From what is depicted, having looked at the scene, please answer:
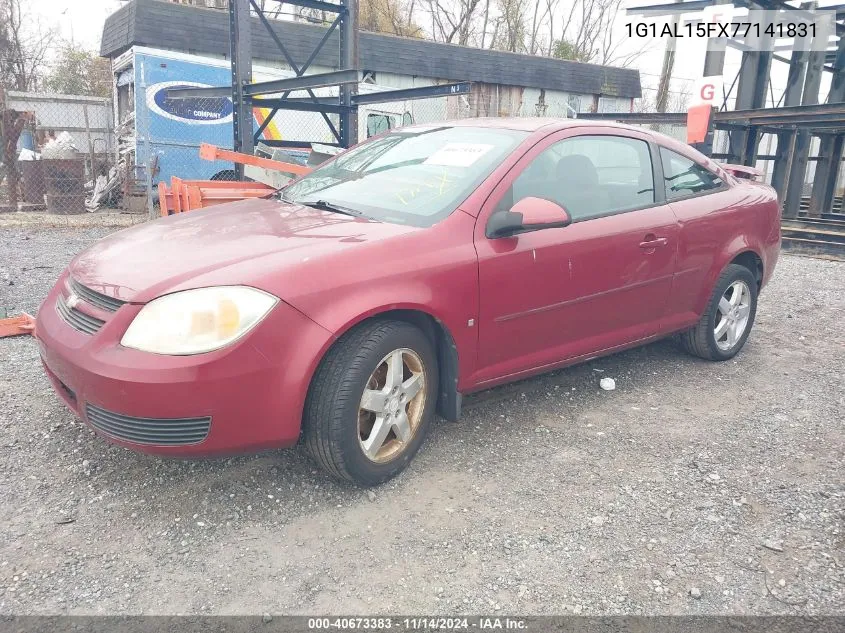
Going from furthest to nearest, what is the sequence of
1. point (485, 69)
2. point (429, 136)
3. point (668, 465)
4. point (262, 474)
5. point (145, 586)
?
1. point (485, 69)
2. point (429, 136)
3. point (668, 465)
4. point (262, 474)
5. point (145, 586)

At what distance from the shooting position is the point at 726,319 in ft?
14.9

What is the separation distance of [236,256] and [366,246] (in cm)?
52

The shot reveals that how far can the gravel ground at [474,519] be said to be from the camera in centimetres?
221

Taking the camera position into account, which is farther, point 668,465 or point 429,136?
point 429,136

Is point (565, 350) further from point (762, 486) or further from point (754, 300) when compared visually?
point (754, 300)

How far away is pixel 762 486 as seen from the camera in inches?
116

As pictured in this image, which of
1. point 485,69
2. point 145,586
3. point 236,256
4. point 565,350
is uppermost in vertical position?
point 485,69

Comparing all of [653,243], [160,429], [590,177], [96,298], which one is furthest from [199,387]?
[653,243]

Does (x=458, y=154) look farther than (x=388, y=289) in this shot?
Yes

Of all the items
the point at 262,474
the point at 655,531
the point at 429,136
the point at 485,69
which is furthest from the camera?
the point at 485,69

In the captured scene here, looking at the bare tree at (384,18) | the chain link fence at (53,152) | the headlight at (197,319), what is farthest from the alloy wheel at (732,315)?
the bare tree at (384,18)

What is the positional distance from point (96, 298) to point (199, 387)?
2.17 feet

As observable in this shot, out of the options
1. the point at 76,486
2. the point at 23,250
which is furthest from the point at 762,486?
the point at 23,250

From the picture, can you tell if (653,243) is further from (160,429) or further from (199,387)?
(160,429)
